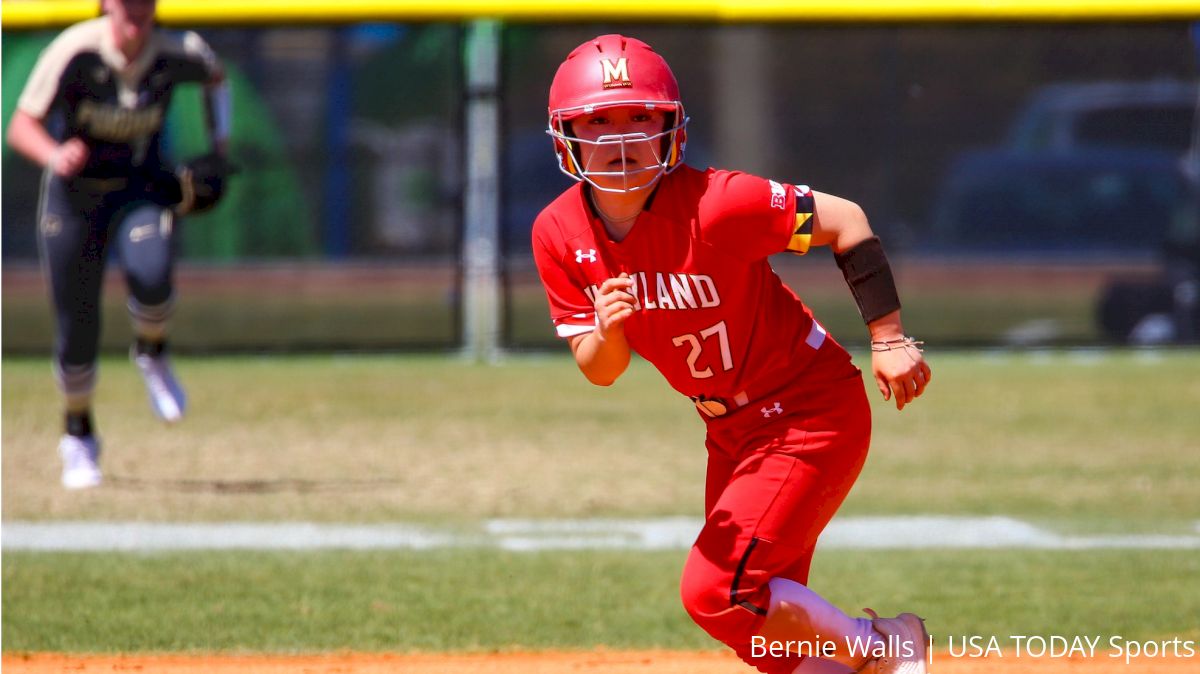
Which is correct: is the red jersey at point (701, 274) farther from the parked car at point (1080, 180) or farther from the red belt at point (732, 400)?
the parked car at point (1080, 180)

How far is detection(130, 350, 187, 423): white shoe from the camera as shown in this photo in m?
7.33

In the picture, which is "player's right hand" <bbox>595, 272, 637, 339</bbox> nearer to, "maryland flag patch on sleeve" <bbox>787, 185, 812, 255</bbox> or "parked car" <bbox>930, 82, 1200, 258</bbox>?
"maryland flag patch on sleeve" <bbox>787, 185, 812, 255</bbox>

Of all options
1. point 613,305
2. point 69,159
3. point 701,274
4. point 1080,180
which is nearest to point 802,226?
point 701,274

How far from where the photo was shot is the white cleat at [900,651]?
359 centimetres

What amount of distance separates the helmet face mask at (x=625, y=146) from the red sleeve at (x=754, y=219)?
0.14 m

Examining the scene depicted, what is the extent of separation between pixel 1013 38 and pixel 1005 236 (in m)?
1.61

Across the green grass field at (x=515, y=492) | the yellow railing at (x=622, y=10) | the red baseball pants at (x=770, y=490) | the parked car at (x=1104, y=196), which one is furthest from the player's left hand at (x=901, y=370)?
the parked car at (x=1104, y=196)

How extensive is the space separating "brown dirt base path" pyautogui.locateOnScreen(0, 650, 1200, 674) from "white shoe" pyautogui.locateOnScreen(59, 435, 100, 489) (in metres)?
2.64

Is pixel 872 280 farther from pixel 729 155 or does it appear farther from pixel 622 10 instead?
pixel 729 155

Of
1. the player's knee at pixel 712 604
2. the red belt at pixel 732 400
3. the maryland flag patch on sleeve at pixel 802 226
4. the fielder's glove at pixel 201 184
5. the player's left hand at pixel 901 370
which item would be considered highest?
the maryland flag patch on sleeve at pixel 802 226

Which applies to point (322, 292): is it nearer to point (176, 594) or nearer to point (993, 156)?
point (993, 156)

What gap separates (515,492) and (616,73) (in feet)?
13.6

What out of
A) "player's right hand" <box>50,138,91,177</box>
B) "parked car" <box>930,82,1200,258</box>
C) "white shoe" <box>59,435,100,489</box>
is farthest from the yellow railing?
"white shoe" <box>59,435,100,489</box>

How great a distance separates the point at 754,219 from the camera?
3555mm
